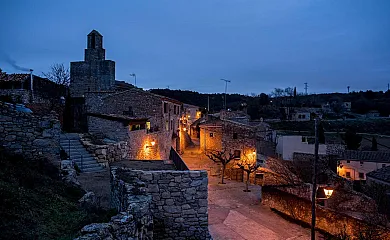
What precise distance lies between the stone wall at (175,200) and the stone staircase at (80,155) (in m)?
6.79

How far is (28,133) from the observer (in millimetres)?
8031

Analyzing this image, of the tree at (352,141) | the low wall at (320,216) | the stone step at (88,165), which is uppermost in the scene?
the stone step at (88,165)

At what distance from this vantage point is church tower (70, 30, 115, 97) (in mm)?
31328

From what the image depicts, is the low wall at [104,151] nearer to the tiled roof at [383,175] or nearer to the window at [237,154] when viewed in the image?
the window at [237,154]

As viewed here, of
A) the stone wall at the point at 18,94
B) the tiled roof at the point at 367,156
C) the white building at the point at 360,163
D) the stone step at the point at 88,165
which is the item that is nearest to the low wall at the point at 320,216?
the stone step at the point at 88,165

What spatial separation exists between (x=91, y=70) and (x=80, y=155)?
1986cm

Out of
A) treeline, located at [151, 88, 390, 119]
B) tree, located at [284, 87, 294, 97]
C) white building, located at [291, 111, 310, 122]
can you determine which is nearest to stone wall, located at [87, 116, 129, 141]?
treeline, located at [151, 88, 390, 119]

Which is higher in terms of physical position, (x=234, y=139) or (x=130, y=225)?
(x=130, y=225)

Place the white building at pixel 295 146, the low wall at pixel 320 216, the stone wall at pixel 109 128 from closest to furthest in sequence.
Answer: the low wall at pixel 320 216
the stone wall at pixel 109 128
the white building at pixel 295 146

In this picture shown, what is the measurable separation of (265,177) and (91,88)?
20460 mm

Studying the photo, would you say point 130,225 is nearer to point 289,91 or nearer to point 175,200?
point 175,200

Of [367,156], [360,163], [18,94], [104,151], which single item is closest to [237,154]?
[360,163]

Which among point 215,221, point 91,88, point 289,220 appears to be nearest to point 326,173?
point 289,220

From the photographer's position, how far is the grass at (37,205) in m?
4.36
